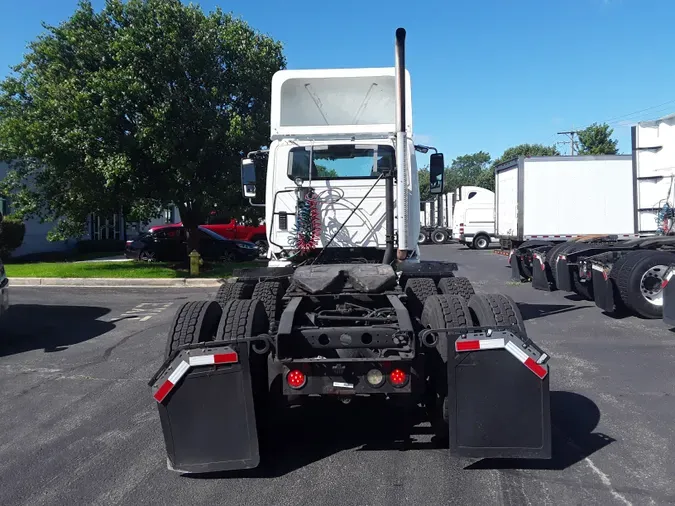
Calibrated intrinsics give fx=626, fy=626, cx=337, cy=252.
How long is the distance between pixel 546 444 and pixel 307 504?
163 cm

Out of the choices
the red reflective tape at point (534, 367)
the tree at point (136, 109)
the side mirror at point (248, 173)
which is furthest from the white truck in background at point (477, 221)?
the red reflective tape at point (534, 367)

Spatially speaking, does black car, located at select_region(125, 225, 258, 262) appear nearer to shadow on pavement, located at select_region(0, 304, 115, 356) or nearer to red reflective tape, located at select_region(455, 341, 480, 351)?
shadow on pavement, located at select_region(0, 304, 115, 356)

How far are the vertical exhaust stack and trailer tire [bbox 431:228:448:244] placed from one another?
1305 inches

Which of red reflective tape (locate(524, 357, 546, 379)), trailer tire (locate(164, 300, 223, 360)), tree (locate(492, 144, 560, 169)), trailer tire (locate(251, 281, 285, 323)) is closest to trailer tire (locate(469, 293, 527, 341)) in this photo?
red reflective tape (locate(524, 357, 546, 379))

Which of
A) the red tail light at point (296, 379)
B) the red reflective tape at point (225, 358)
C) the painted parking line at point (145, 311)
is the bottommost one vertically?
the painted parking line at point (145, 311)

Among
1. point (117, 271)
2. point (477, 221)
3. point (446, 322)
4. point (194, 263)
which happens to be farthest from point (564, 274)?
point (477, 221)

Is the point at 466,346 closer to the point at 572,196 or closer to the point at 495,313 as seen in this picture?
the point at 495,313

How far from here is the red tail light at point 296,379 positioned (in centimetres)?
433

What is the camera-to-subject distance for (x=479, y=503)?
3.91m

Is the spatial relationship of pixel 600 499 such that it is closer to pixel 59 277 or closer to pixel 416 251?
pixel 416 251

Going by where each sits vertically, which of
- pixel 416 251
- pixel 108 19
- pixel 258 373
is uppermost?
pixel 108 19

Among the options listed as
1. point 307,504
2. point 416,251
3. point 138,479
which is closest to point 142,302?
point 416,251

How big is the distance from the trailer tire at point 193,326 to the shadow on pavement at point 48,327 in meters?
4.83

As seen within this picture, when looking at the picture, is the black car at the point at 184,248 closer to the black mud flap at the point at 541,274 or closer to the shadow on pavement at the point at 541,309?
the black mud flap at the point at 541,274
